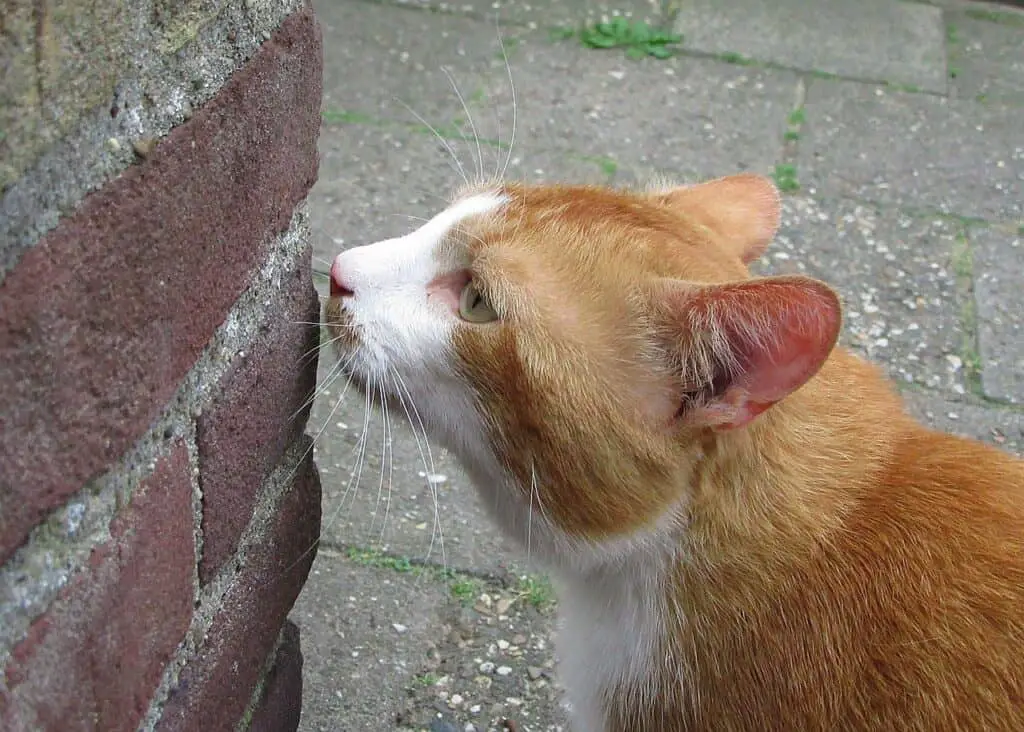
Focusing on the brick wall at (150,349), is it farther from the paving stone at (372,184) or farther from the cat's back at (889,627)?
the paving stone at (372,184)

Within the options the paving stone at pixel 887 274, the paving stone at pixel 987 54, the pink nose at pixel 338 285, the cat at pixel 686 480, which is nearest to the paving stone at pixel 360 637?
the cat at pixel 686 480

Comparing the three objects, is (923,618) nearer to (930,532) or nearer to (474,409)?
(930,532)

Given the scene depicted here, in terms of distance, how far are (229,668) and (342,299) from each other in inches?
21.7

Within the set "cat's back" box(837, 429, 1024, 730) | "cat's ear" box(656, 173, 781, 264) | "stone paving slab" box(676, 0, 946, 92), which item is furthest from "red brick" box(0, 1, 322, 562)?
"stone paving slab" box(676, 0, 946, 92)

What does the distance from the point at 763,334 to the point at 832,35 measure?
3872 millimetres

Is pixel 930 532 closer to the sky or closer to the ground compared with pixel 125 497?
closer to the ground

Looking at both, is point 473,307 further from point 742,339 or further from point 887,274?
point 887,274

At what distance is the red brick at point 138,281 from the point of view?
0.97m

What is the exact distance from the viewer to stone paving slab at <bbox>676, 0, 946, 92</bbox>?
4688mm

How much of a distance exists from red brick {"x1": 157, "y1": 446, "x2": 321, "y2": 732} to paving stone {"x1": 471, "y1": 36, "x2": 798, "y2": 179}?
7.97 ft

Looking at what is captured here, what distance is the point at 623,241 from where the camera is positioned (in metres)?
1.67

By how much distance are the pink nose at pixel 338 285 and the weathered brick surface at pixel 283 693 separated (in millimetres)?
632

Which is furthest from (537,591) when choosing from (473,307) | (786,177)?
(786,177)

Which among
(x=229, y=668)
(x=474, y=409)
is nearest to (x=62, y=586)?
(x=229, y=668)
